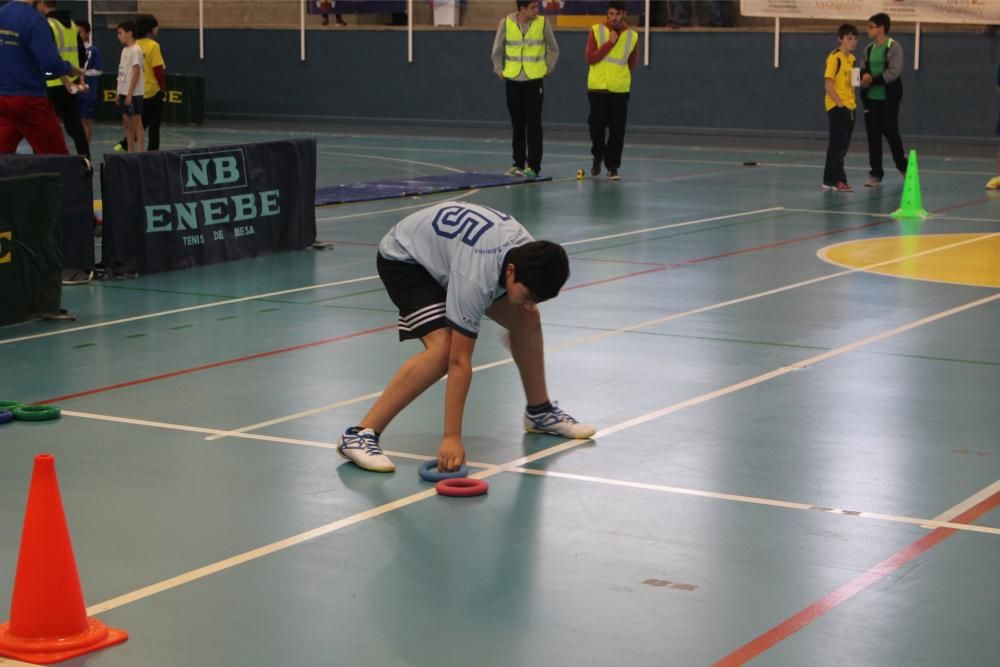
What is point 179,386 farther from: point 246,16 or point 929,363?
point 246,16

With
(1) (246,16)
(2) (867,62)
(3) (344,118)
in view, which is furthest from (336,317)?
(1) (246,16)

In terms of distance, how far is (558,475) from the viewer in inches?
270

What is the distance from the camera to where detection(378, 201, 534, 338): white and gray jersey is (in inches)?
256

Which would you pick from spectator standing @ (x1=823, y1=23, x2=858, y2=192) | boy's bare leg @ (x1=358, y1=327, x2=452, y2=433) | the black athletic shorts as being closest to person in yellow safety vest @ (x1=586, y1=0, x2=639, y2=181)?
spectator standing @ (x1=823, y1=23, x2=858, y2=192)

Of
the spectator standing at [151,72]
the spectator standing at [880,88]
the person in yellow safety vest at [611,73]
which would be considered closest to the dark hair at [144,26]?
the spectator standing at [151,72]

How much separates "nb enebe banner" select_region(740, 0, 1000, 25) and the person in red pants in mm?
17087

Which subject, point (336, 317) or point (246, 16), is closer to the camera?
point (336, 317)

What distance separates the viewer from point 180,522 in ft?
20.2

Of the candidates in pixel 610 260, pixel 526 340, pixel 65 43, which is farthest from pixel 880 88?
pixel 526 340

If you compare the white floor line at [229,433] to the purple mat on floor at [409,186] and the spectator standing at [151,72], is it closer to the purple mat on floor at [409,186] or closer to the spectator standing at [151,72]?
the purple mat on floor at [409,186]

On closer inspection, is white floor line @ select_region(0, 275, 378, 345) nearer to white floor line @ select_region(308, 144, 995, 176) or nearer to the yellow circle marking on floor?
the yellow circle marking on floor

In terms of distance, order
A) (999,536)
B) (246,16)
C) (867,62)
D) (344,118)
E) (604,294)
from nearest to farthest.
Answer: (999,536) < (604,294) < (867,62) < (344,118) < (246,16)

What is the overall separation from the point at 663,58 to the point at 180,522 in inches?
962

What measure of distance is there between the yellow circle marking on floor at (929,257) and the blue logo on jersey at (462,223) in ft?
21.9
